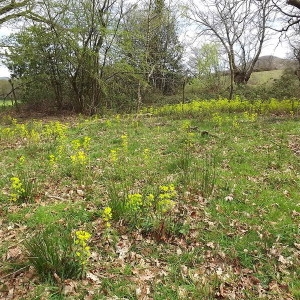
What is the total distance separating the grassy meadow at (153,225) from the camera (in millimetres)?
3207

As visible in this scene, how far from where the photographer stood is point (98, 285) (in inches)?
127

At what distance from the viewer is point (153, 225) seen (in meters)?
4.19

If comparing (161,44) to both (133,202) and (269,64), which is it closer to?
(269,64)

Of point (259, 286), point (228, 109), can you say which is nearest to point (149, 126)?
point (228, 109)

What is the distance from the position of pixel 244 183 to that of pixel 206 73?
22.3m

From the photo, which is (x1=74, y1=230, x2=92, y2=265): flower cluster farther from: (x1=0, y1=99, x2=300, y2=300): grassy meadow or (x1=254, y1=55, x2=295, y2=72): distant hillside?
(x1=254, y1=55, x2=295, y2=72): distant hillside

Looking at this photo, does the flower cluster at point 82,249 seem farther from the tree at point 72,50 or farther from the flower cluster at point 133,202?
the tree at point 72,50

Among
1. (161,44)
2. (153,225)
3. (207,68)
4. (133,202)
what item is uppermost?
(161,44)

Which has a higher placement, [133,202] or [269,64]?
[269,64]

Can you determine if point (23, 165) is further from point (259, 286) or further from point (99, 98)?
point (99, 98)

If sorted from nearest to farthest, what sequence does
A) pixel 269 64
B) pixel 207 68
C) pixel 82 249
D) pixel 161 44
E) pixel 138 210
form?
pixel 82 249 → pixel 138 210 → pixel 161 44 → pixel 207 68 → pixel 269 64

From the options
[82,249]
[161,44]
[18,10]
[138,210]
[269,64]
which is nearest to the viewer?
[82,249]

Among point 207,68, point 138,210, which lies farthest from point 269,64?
point 138,210

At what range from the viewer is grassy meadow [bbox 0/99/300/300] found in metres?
3.21
